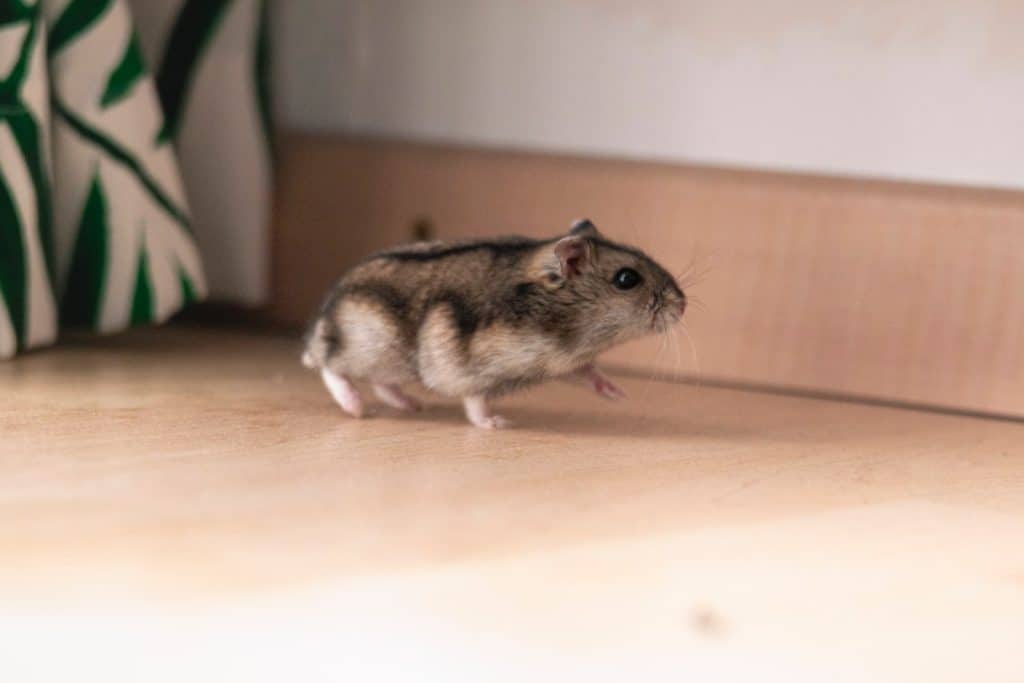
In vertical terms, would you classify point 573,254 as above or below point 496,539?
above

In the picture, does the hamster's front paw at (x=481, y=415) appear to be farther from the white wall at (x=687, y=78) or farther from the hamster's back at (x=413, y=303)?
the white wall at (x=687, y=78)

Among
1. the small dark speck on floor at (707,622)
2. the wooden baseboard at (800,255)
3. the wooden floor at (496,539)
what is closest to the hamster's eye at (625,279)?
the wooden floor at (496,539)

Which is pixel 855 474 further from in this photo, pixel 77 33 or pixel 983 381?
pixel 77 33

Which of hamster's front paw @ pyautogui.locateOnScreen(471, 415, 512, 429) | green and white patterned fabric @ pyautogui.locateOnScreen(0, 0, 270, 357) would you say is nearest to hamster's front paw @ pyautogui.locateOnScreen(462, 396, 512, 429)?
hamster's front paw @ pyautogui.locateOnScreen(471, 415, 512, 429)

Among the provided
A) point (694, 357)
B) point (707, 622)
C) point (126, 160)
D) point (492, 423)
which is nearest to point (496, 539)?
point (707, 622)

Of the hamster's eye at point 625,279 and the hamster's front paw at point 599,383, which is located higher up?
the hamster's eye at point 625,279

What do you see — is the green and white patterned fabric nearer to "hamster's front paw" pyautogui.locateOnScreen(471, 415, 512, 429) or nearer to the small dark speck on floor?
"hamster's front paw" pyautogui.locateOnScreen(471, 415, 512, 429)

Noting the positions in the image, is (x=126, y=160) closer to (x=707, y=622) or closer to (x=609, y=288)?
(x=609, y=288)
